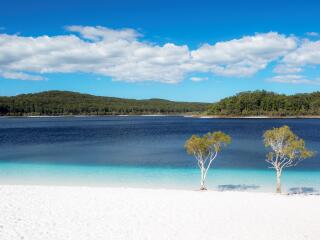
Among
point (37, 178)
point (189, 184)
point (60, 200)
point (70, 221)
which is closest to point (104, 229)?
point (70, 221)

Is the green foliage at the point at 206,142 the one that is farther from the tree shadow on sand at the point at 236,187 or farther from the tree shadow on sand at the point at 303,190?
the tree shadow on sand at the point at 303,190

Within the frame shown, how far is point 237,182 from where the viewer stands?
22734 mm

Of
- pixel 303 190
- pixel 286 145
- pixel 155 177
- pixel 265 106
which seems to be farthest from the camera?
pixel 265 106

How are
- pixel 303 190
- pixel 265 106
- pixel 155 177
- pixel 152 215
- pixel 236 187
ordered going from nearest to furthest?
1. pixel 152 215
2. pixel 303 190
3. pixel 236 187
4. pixel 155 177
5. pixel 265 106

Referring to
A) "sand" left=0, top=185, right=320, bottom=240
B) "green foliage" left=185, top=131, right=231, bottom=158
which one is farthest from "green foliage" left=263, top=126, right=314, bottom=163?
"sand" left=0, top=185, right=320, bottom=240

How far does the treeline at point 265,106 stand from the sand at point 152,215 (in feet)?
546

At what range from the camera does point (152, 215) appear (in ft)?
43.1

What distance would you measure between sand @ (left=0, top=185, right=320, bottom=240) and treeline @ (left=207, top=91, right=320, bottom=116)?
166 metres

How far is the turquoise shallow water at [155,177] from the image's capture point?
854 inches

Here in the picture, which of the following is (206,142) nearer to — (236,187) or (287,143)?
(236,187)

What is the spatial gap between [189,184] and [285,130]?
21.3 feet

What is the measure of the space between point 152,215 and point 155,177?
11.0m

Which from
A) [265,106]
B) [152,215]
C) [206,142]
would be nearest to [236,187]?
[206,142]

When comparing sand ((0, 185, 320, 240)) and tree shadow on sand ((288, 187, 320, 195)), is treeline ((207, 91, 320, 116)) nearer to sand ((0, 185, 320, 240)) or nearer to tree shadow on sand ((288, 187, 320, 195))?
tree shadow on sand ((288, 187, 320, 195))
